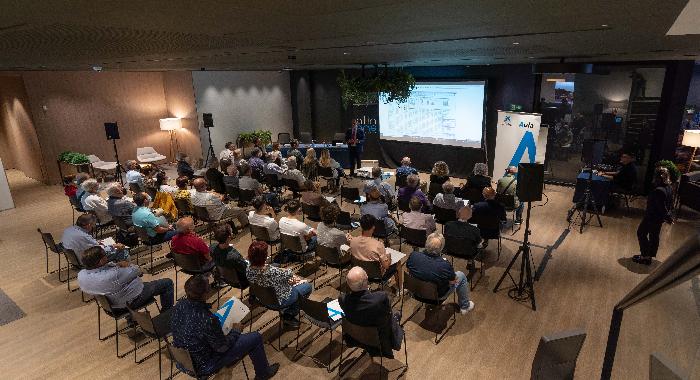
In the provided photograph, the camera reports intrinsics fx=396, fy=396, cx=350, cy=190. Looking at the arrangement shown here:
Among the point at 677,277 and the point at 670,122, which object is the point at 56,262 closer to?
the point at 677,277

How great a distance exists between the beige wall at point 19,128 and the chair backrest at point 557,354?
14568 millimetres

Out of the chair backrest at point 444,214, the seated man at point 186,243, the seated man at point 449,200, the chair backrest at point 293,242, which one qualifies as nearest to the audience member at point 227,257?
the seated man at point 186,243

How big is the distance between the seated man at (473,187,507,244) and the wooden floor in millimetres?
628

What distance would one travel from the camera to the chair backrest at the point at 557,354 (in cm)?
187

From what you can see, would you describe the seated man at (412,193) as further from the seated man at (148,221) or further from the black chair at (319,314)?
the seated man at (148,221)

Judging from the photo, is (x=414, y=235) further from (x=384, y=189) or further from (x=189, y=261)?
(x=189, y=261)

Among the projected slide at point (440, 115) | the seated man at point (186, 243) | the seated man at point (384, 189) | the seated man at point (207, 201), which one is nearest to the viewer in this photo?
the seated man at point (186, 243)

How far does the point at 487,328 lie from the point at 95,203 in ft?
21.5

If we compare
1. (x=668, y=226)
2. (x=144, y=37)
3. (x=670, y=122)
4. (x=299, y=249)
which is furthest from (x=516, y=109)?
(x=144, y=37)

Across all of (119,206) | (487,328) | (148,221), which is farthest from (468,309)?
(119,206)

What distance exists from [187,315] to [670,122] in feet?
35.3

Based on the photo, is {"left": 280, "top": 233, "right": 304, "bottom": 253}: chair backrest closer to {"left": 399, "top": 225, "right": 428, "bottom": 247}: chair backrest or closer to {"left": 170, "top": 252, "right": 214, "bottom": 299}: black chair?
{"left": 170, "top": 252, "right": 214, "bottom": 299}: black chair

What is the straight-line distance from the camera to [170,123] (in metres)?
13.8

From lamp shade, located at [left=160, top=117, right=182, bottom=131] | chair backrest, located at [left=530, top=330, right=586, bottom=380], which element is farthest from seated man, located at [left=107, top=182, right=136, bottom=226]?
lamp shade, located at [left=160, top=117, right=182, bottom=131]
